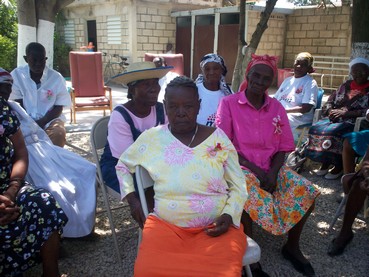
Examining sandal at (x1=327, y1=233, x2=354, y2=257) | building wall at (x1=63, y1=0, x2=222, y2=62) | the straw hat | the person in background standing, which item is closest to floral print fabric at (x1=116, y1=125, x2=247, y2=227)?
the straw hat

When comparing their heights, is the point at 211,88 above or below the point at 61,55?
below

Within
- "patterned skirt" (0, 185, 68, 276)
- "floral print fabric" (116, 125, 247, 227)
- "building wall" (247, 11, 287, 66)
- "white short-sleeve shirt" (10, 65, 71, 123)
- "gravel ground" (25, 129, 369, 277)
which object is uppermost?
"building wall" (247, 11, 287, 66)

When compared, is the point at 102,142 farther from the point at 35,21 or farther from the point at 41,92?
the point at 35,21

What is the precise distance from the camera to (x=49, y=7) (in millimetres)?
6047

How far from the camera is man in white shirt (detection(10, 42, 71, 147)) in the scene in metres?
4.09

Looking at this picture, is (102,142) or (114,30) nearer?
(102,142)

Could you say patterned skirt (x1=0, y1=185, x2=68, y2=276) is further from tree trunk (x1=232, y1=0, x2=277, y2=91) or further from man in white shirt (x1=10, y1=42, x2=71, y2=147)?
tree trunk (x1=232, y1=0, x2=277, y2=91)

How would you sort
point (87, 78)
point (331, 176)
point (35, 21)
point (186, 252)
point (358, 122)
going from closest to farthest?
point (186, 252), point (358, 122), point (331, 176), point (35, 21), point (87, 78)

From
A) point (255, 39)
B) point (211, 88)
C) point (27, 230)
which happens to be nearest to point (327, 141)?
point (211, 88)

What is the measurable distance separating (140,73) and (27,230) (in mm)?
1336

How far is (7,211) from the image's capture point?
2.06 metres

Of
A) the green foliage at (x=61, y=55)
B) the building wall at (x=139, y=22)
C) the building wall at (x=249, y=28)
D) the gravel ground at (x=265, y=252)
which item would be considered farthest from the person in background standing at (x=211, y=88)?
the green foliage at (x=61, y=55)

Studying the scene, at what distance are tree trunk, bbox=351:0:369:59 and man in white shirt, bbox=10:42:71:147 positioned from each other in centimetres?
402

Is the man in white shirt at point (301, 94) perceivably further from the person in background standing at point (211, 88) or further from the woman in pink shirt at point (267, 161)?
the woman in pink shirt at point (267, 161)
